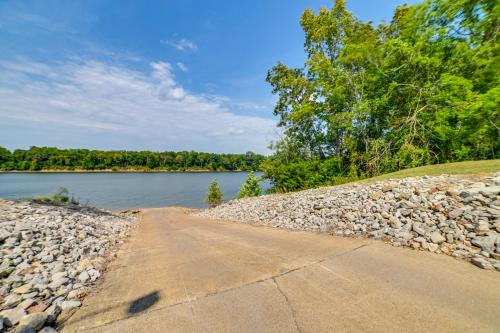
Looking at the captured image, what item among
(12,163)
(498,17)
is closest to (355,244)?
(498,17)

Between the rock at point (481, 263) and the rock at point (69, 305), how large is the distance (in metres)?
5.61

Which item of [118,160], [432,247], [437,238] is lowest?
[432,247]

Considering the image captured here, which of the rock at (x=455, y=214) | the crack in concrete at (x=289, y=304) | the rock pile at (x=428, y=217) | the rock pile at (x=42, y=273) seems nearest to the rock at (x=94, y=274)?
the rock pile at (x=42, y=273)

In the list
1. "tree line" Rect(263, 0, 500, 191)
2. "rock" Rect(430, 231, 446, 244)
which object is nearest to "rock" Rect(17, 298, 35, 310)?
"rock" Rect(430, 231, 446, 244)

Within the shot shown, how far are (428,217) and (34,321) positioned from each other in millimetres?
6584

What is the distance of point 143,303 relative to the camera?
2.81 m

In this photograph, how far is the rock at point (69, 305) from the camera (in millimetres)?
2749

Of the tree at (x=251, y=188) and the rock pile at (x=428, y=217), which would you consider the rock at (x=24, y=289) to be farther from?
the tree at (x=251, y=188)

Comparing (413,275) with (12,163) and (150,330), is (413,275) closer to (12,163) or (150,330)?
(150,330)

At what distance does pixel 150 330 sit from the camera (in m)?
2.29

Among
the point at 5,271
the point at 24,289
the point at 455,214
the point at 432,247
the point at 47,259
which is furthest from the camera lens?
the point at 455,214

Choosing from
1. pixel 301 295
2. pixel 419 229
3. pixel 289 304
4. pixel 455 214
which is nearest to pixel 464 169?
pixel 455 214

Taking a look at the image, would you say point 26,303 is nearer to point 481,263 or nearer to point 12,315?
point 12,315

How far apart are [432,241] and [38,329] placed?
594 cm
